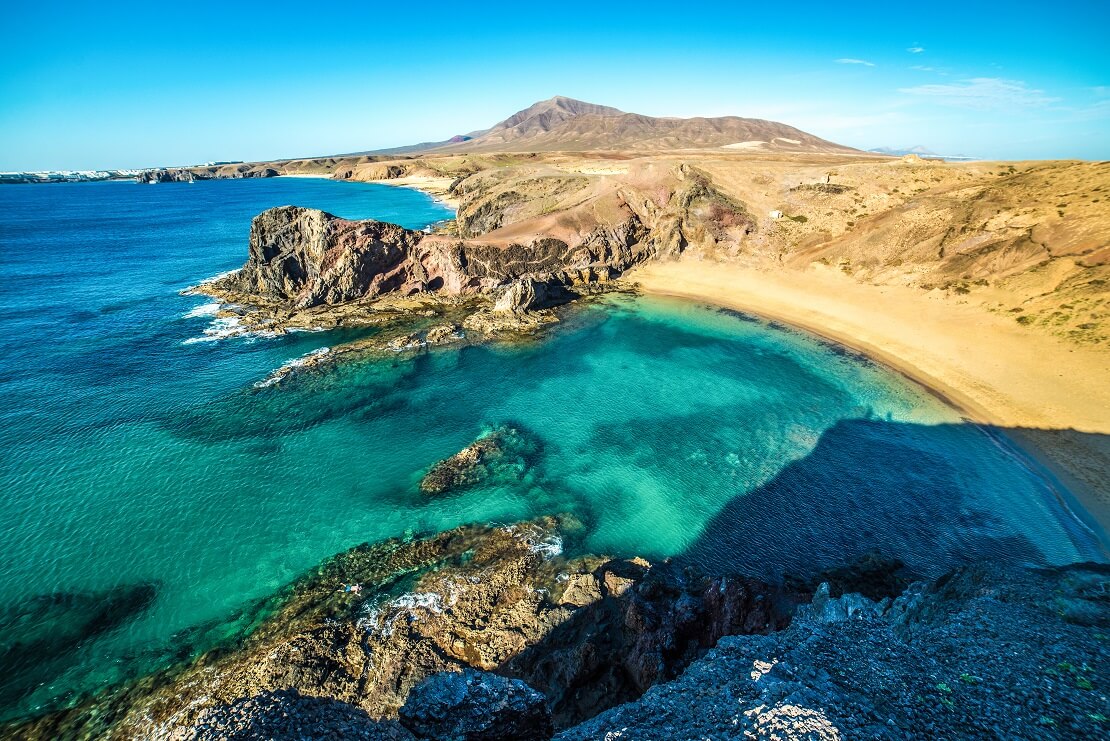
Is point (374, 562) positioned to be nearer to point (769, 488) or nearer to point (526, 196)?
point (769, 488)

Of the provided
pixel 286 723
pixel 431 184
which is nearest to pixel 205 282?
pixel 286 723

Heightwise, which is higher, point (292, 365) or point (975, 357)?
point (975, 357)

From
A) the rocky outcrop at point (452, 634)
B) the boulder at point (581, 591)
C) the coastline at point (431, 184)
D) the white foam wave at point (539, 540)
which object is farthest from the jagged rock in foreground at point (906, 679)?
the coastline at point (431, 184)

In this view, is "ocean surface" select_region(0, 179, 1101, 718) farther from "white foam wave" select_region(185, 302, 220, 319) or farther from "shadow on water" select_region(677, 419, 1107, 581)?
"white foam wave" select_region(185, 302, 220, 319)

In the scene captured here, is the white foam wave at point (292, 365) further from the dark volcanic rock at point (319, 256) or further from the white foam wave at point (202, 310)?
the white foam wave at point (202, 310)

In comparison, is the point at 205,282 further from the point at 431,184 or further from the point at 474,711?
the point at 431,184

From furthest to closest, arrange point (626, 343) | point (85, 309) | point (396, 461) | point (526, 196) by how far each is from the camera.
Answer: point (526, 196) → point (85, 309) → point (626, 343) → point (396, 461)

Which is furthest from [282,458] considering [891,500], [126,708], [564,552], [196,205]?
[196,205]
